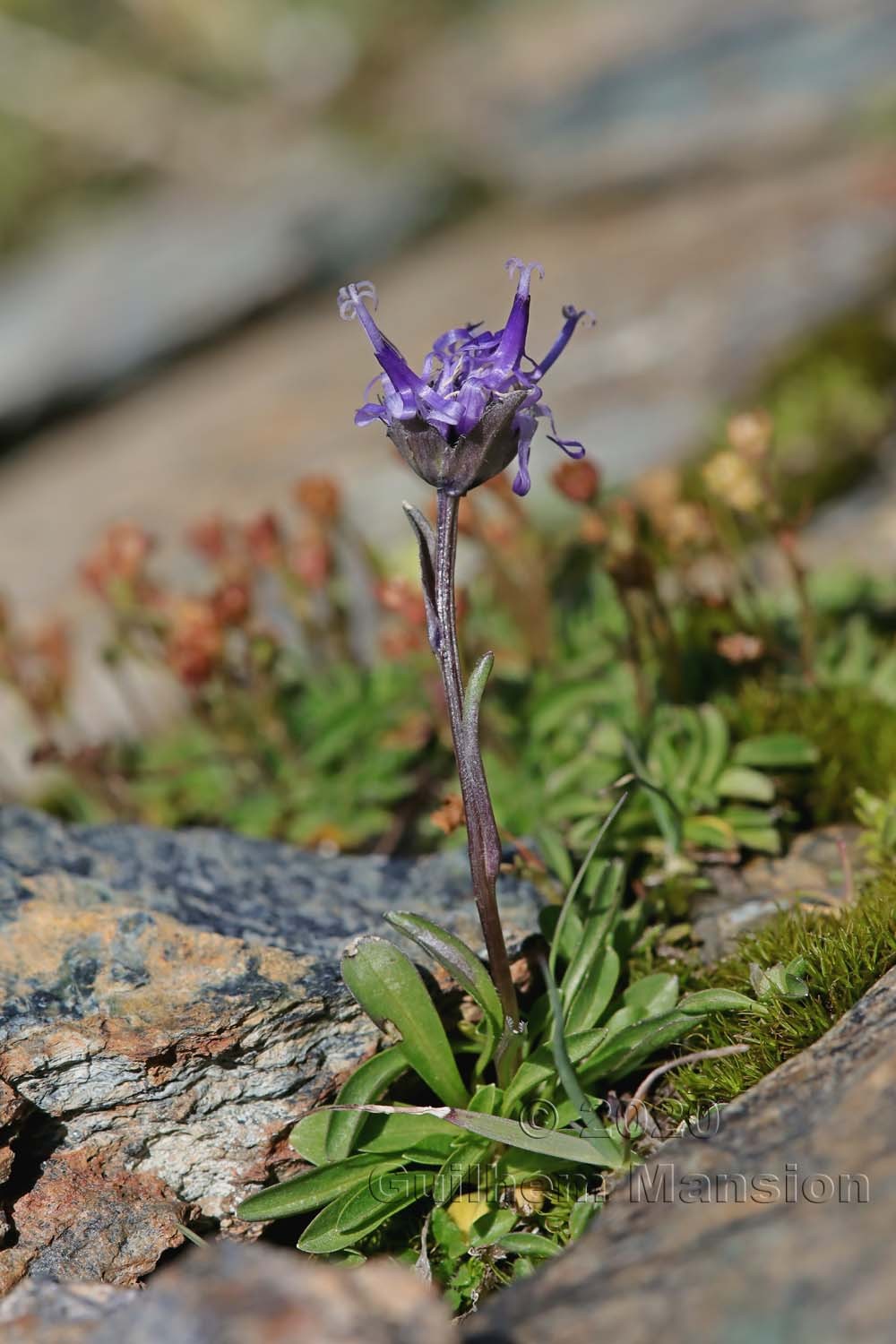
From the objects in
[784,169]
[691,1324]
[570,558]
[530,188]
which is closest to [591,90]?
[530,188]

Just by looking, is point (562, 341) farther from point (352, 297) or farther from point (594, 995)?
point (594, 995)

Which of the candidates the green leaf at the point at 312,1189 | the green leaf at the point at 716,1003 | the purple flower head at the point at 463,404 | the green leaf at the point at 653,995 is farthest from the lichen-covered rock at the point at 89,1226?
the purple flower head at the point at 463,404

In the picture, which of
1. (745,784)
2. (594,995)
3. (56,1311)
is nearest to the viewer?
(56,1311)

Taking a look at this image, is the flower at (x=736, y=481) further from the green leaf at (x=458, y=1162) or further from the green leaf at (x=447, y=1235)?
the green leaf at (x=447, y=1235)

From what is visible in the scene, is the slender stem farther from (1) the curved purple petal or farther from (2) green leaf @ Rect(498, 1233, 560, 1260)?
(2) green leaf @ Rect(498, 1233, 560, 1260)

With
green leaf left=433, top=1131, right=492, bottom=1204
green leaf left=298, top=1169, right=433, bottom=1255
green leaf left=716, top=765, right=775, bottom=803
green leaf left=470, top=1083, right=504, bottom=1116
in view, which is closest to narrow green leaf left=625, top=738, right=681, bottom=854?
green leaf left=716, top=765, right=775, bottom=803

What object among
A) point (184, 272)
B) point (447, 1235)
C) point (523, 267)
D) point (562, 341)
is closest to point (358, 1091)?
point (447, 1235)
